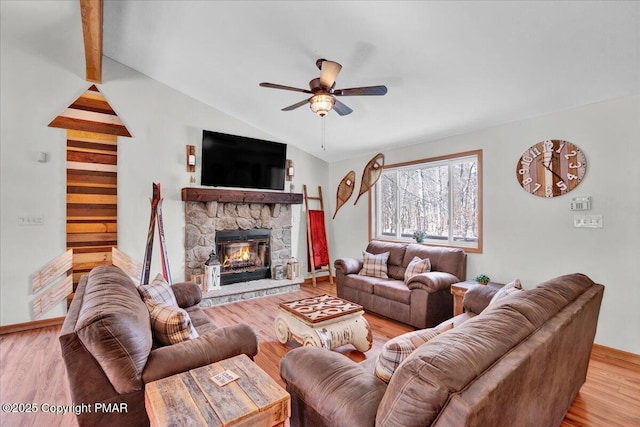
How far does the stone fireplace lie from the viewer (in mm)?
4656

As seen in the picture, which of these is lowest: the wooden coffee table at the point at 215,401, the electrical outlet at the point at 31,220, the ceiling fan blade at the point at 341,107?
the wooden coffee table at the point at 215,401

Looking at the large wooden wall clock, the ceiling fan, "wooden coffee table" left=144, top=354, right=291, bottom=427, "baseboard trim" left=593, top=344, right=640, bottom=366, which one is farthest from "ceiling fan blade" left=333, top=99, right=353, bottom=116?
"baseboard trim" left=593, top=344, right=640, bottom=366

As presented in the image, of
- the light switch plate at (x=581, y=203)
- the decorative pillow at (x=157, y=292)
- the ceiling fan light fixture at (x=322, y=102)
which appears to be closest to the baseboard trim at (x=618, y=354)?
the light switch plate at (x=581, y=203)

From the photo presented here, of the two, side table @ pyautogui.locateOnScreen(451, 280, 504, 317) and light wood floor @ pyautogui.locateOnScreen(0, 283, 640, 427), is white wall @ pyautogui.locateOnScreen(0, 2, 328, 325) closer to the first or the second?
light wood floor @ pyautogui.locateOnScreen(0, 283, 640, 427)

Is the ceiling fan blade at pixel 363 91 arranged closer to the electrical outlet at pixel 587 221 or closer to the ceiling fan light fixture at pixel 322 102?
the ceiling fan light fixture at pixel 322 102

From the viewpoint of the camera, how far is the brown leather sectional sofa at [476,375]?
94 cm

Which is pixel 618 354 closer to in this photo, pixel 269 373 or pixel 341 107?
pixel 269 373

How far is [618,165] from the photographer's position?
111 inches

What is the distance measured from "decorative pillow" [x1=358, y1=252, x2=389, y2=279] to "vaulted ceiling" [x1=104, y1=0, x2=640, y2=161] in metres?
1.82

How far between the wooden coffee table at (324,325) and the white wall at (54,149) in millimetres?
2393

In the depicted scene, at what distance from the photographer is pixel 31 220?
3.62 m

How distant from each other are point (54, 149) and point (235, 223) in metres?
2.46

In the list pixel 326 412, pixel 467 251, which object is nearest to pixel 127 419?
pixel 326 412

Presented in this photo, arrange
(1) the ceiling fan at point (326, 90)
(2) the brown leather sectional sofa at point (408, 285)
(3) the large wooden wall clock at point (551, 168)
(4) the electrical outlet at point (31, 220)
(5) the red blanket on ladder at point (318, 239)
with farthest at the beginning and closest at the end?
(5) the red blanket on ladder at point (318, 239) < (4) the electrical outlet at point (31, 220) < (2) the brown leather sectional sofa at point (408, 285) < (3) the large wooden wall clock at point (551, 168) < (1) the ceiling fan at point (326, 90)
